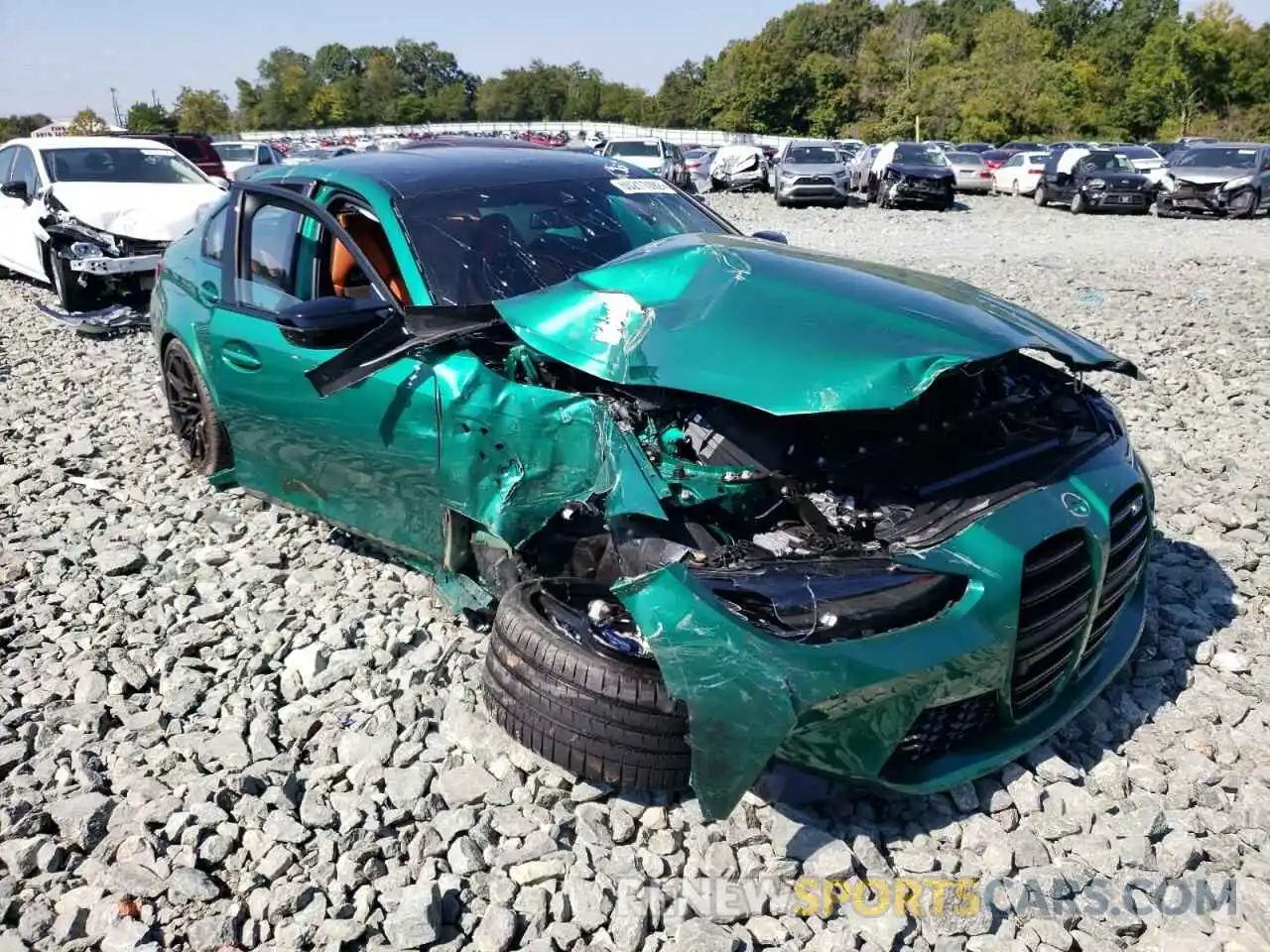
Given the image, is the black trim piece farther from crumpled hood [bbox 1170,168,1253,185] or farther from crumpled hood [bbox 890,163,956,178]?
crumpled hood [bbox 890,163,956,178]

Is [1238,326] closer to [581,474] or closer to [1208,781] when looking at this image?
[1208,781]

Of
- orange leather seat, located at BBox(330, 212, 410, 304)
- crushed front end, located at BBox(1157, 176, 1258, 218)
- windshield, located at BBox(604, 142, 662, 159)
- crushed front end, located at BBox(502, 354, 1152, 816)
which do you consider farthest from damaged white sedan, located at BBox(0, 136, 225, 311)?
crushed front end, located at BBox(1157, 176, 1258, 218)

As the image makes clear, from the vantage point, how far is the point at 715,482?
8.64 ft

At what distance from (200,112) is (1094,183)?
9002 cm

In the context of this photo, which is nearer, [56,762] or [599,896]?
[599,896]

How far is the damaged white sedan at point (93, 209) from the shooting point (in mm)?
8812

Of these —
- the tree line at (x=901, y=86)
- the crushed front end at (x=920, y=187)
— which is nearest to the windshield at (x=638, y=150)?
the crushed front end at (x=920, y=187)

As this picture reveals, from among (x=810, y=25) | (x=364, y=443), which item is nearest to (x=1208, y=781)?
(x=364, y=443)

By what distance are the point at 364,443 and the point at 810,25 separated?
9722cm

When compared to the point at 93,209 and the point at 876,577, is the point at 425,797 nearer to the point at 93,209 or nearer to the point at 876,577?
the point at 876,577

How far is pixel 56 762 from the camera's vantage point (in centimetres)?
293

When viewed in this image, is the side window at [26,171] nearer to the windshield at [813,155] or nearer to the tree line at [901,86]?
the windshield at [813,155]

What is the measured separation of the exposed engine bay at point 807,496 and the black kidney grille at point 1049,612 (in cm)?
19

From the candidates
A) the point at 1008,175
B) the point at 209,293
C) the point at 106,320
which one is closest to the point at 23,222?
the point at 106,320
